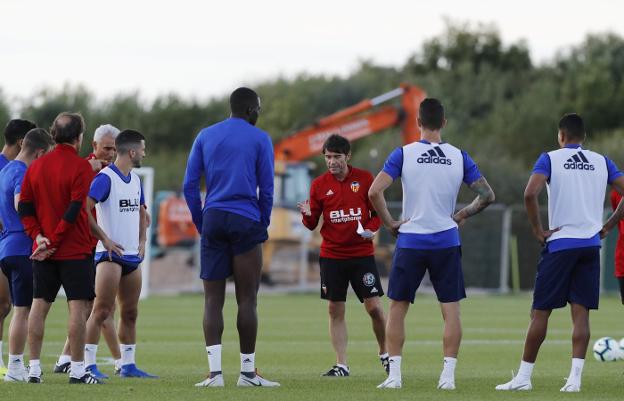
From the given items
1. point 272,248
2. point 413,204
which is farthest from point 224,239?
point 272,248

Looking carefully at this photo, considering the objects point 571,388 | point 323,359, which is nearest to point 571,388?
point 571,388

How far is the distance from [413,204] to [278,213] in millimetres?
25722

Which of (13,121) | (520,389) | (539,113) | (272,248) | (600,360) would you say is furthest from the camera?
(539,113)

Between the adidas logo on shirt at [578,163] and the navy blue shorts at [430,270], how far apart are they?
45.5 inches

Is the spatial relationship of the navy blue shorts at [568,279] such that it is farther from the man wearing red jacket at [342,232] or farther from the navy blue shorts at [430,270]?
the man wearing red jacket at [342,232]

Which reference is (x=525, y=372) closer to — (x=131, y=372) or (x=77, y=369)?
(x=131, y=372)

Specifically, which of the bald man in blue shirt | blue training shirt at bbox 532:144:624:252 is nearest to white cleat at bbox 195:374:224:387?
the bald man in blue shirt

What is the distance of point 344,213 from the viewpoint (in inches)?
505

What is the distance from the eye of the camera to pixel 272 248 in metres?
36.0

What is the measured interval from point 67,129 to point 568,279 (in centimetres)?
444

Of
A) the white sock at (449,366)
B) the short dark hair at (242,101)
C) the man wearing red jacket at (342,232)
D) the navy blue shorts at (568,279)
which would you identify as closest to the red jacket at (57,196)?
the short dark hair at (242,101)

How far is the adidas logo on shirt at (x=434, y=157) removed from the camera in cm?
1086

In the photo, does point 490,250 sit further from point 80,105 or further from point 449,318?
point 80,105

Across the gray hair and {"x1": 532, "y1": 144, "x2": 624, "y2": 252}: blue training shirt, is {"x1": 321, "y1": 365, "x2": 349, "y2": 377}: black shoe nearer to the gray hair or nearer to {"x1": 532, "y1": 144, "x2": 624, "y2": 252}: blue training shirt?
{"x1": 532, "y1": 144, "x2": 624, "y2": 252}: blue training shirt
